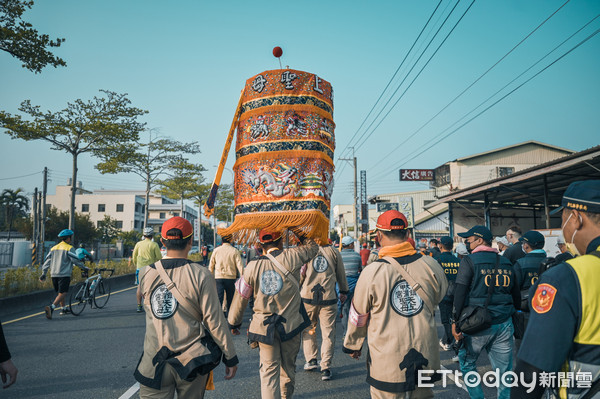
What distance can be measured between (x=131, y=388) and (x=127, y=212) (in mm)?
59589

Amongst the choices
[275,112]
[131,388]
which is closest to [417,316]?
[275,112]

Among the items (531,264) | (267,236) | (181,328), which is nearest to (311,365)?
(267,236)

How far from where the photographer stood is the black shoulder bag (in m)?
3.53

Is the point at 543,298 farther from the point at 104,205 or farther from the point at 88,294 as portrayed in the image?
the point at 104,205

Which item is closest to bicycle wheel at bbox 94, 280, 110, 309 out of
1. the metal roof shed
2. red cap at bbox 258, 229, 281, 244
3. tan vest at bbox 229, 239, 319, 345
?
tan vest at bbox 229, 239, 319, 345

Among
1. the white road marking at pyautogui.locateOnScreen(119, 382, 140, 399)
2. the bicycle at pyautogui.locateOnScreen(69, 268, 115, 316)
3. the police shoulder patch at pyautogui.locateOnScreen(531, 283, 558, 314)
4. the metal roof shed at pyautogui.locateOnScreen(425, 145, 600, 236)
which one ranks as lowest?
the white road marking at pyautogui.locateOnScreen(119, 382, 140, 399)

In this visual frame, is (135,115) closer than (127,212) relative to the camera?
Yes

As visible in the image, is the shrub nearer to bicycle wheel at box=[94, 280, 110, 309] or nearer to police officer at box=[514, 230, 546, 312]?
bicycle wheel at box=[94, 280, 110, 309]

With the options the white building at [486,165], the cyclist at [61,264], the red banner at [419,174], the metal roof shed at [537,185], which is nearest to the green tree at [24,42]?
the cyclist at [61,264]

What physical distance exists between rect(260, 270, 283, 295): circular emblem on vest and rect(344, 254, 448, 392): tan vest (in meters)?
Answer: 1.01

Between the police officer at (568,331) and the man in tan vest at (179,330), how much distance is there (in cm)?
186

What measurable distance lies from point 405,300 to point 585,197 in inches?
51.2

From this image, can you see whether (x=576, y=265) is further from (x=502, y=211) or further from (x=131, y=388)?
(x=502, y=211)

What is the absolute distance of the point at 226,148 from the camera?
12.5 ft
